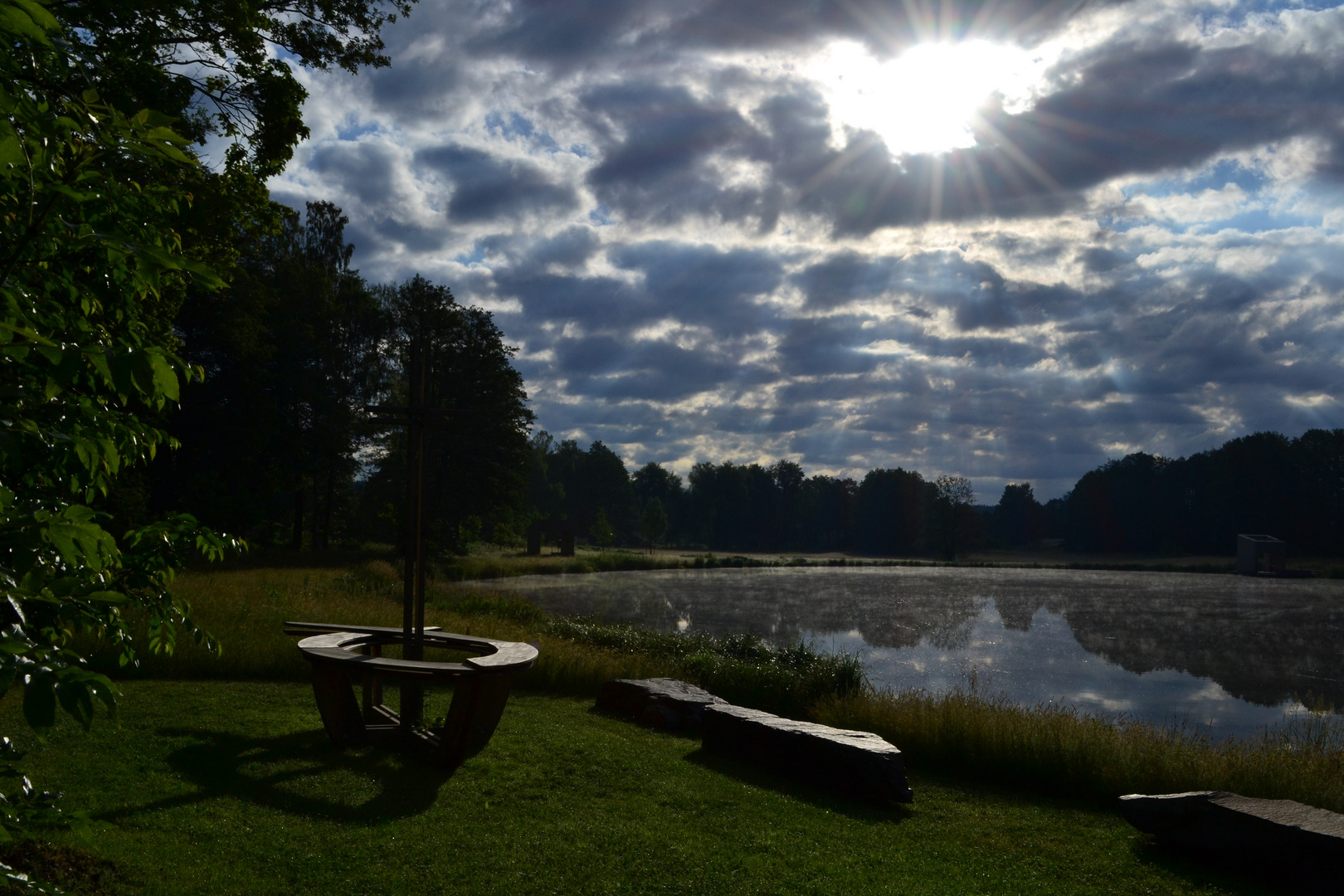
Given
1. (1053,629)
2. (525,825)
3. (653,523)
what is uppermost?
(653,523)

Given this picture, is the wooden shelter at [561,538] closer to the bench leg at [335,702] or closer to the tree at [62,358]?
the bench leg at [335,702]

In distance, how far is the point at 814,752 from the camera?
7512 mm

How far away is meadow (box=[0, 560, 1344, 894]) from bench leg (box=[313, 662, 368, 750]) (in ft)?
0.85

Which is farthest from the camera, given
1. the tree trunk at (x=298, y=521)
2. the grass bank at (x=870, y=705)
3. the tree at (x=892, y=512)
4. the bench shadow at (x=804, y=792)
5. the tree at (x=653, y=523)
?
the tree at (x=892, y=512)

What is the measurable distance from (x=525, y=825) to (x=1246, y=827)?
202 inches

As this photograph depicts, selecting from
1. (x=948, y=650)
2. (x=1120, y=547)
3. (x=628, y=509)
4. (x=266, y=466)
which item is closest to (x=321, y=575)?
(x=266, y=466)

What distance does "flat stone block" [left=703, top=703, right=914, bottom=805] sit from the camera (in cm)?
708

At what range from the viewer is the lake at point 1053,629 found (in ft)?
49.0

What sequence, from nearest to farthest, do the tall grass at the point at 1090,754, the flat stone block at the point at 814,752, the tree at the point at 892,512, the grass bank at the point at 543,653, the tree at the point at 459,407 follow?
the flat stone block at the point at 814,752 < the tall grass at the point at 1090,754 < the grass bank at the point at 543,653 < the tree at the point at 459,407 < the tree at the point at 892,512

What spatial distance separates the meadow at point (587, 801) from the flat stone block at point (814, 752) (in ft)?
0.59

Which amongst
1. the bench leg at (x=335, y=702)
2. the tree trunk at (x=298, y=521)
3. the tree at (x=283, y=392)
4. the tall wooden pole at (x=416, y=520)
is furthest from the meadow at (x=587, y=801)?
the tree trunk at (x=298, y=521)

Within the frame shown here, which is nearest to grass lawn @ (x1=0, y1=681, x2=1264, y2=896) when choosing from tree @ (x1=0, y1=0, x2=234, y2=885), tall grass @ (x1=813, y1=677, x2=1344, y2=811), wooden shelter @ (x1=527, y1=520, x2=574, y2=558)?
tall grass @ (x1=813, y1=677, x2=1344, y2=811)

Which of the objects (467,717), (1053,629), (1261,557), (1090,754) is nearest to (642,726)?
(467,717)

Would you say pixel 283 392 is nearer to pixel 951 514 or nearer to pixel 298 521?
pixel 298 521
